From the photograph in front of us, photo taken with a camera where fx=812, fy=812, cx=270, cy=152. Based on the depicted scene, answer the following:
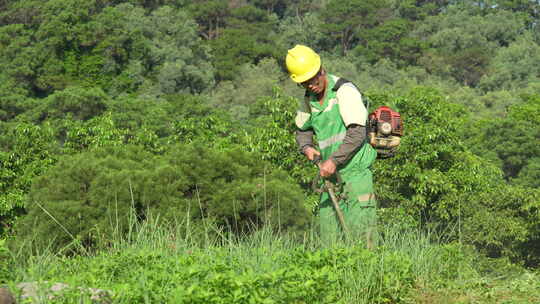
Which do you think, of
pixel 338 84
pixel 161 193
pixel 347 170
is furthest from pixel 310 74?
pixel 161 193

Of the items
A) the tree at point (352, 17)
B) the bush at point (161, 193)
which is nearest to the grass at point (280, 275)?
the bush at point (161, 193)

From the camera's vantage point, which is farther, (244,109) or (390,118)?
(244,109)

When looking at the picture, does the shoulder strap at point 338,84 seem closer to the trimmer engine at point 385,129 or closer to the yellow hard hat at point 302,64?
the yellow hard hat at point 302,64

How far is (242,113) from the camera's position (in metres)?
49.8

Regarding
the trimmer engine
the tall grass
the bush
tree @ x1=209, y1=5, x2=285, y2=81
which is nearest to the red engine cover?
the trimmer engine

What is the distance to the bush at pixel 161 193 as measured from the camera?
9.12m

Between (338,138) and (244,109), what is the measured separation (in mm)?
45356

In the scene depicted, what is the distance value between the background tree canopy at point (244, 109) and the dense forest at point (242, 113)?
65 mm

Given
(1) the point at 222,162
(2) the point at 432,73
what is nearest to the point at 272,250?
(1) the point at 222,162

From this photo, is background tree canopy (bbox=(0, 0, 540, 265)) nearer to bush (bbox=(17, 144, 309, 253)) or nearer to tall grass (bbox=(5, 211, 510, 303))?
bush (bbox=(17, 144, 309, 253))

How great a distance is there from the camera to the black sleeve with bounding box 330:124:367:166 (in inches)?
219

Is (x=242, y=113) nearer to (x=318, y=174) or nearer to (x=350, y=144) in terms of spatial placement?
(x=318, y=174)

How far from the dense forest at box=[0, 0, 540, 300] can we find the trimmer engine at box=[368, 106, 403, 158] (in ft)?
2.47

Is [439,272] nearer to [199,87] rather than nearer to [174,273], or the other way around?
[174,273]
